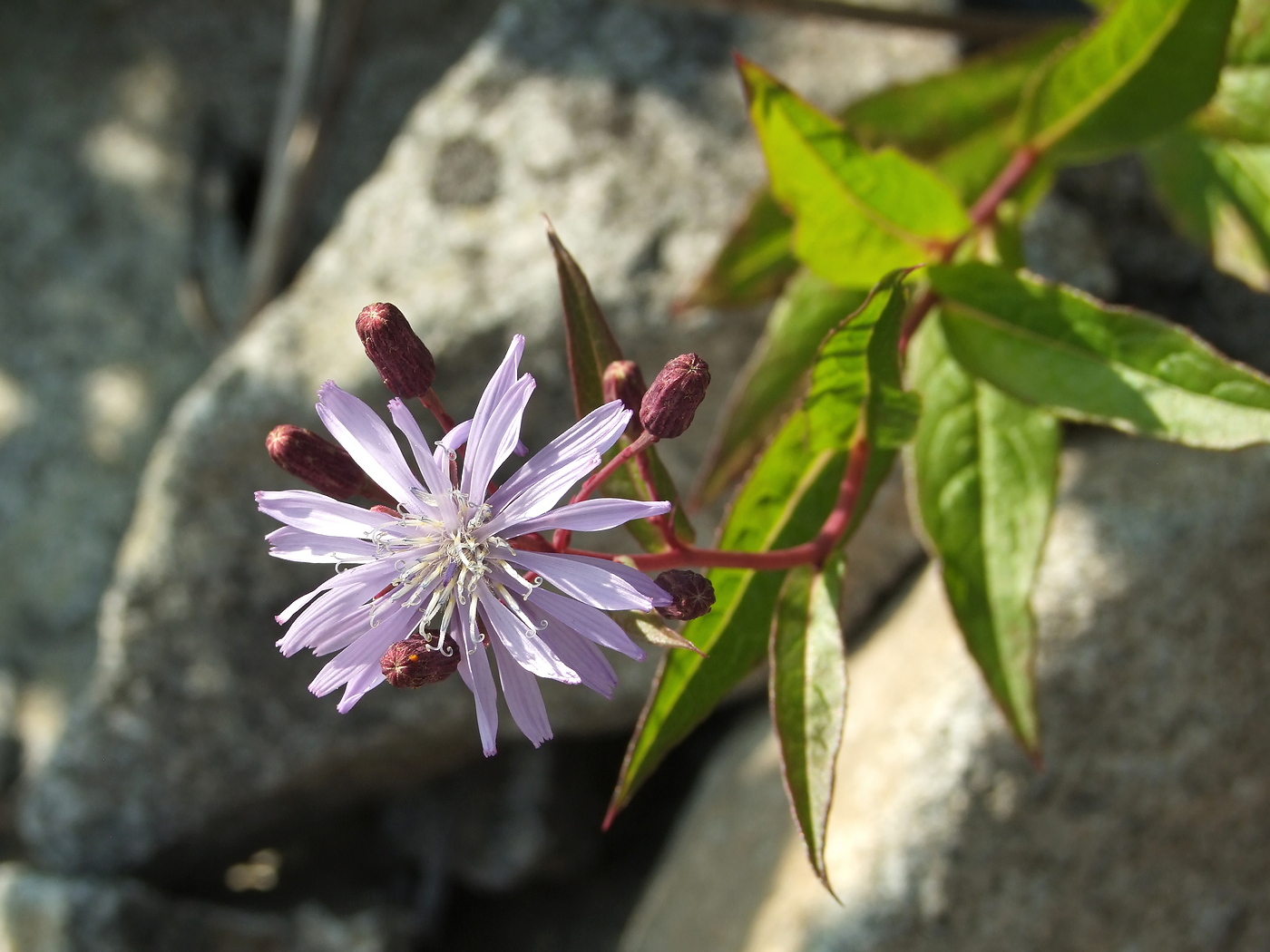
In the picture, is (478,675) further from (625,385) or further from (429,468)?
(625,385)

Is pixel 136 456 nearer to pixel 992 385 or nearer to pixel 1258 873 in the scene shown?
pixel 992 385

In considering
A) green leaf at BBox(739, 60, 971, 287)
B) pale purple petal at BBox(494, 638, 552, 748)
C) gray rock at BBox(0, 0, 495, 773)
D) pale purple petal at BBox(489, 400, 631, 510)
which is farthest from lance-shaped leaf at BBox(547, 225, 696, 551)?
gray rock at BBox(0, 0, 495, 773)

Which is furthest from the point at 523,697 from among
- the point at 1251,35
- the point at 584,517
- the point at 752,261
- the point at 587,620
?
the point at 1251,35

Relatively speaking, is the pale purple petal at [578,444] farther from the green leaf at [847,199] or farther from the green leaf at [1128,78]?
the green leaf at [1128,78]

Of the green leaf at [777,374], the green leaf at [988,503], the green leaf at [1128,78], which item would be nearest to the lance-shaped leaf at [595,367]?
the green leaf at [988,503]

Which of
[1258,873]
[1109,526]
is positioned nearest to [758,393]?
[1109,526]

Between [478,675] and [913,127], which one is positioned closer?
[478,675]
